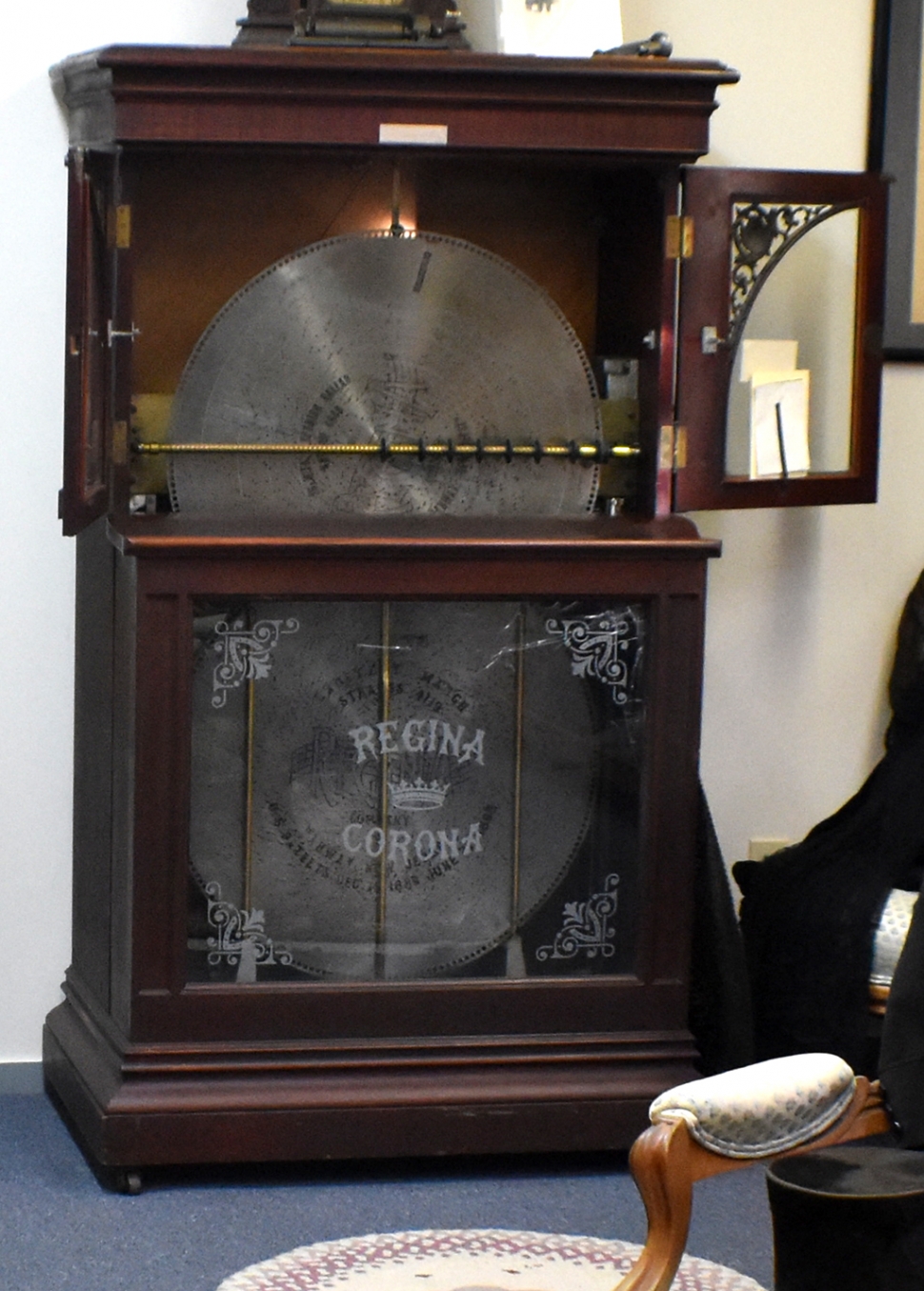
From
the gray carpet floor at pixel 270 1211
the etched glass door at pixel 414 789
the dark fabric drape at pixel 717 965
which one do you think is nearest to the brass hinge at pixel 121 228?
the etched glass door at pixel 414 789

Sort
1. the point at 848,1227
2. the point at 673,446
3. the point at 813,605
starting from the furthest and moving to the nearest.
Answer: the point at 813,605 → the point at 673,446 → the point at 848,1227

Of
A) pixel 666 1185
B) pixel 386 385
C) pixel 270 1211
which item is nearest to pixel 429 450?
pixel 386 385

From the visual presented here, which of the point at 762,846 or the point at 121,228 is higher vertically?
the point at 121,228

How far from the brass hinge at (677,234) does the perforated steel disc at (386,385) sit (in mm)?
222

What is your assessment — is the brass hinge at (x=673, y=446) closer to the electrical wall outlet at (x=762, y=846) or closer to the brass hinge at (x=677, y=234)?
the brass hinge at (x=677, y=234)

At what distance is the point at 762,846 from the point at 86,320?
4.70 ft

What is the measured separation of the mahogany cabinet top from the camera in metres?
2.49

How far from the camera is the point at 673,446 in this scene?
2766 millimetres

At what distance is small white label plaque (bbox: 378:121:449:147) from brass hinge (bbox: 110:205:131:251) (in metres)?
0.37

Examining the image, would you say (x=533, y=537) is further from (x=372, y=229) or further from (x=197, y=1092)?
(x=197, y=1092)

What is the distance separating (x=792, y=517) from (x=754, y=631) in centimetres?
20

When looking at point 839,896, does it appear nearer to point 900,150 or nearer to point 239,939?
point 239,939

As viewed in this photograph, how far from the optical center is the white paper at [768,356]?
2.80 meters

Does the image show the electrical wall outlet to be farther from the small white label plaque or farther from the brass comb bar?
the small white label plaque
